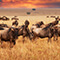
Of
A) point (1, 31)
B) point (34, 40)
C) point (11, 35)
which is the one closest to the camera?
point (11, 35)

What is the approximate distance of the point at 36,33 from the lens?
28.9 ft

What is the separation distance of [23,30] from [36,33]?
102 cm

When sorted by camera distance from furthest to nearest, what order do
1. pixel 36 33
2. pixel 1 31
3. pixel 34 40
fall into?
pixel 34 40
pixel 36 33
pixel 1 31

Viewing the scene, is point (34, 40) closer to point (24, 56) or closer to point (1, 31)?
point (1, 31)

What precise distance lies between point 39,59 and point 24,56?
711 mm

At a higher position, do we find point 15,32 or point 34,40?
point 15,32

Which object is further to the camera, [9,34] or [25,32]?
[25,32]

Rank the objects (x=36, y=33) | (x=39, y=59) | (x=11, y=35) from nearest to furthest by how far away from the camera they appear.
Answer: (x=39, y=59)
(x=11, y=35)
(x=36, y=33)

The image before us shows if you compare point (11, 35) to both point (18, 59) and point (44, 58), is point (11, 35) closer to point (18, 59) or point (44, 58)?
point (18, 59)

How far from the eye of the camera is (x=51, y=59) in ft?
18.0

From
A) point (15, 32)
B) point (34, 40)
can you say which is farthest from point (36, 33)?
point (15, 32)

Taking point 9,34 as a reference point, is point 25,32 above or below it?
below

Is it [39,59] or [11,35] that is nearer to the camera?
[39,59]

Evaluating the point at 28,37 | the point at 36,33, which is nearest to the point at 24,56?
the point at 36,33
